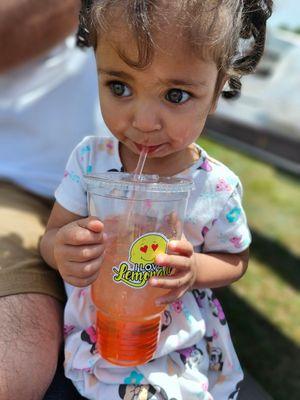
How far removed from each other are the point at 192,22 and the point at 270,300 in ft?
4.94

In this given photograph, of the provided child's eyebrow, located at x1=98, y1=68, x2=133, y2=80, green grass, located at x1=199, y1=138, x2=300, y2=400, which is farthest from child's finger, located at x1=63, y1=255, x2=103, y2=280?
green grass, located at x1=199, y1=138, x2=300, y2=400

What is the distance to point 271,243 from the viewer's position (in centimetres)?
270

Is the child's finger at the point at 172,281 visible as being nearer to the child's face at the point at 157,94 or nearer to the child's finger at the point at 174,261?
the child's finger at the point at 174,261

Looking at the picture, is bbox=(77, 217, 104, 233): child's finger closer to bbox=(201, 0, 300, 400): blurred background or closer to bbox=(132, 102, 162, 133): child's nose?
bbox=(132, 102, 162, 133): child's nose

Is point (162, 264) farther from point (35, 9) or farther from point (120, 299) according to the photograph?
point (35, 9)

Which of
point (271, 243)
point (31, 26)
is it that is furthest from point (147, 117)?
point (271, 243)

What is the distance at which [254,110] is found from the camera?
2.32 meters

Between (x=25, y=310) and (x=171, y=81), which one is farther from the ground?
(x=171, y=81)

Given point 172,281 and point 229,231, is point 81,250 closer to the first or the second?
point 172,281

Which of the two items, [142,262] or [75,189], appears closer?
[142,262]

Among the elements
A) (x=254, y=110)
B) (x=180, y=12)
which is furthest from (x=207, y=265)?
(x=254, y=110)

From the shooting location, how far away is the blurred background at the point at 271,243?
1.90 m

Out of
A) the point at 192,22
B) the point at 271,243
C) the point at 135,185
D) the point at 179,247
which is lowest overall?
the point at 271,243

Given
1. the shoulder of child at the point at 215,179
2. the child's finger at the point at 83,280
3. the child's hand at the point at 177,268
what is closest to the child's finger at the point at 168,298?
the child's hand at the point at 177,268
